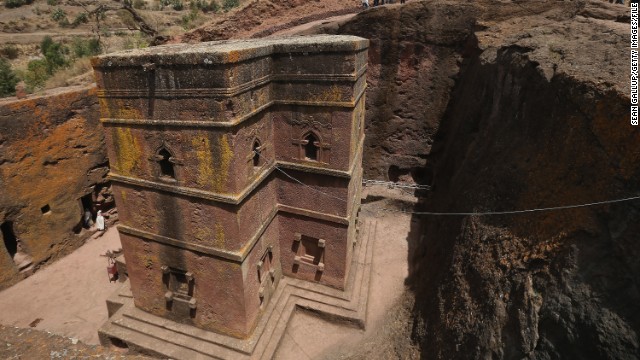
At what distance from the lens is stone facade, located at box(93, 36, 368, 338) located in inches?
255

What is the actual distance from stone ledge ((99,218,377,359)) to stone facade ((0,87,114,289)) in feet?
14.9

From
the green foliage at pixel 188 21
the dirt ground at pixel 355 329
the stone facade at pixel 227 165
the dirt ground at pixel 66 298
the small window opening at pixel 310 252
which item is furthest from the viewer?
the green foliage at pixel 188 21

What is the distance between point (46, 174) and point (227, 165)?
341 inches

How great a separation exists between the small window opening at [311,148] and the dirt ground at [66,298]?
742 cm

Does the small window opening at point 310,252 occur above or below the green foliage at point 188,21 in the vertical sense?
below

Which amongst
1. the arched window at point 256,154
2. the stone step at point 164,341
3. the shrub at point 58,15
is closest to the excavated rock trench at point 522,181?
the stone step at point 164,341

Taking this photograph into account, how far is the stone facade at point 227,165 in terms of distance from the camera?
255 inches

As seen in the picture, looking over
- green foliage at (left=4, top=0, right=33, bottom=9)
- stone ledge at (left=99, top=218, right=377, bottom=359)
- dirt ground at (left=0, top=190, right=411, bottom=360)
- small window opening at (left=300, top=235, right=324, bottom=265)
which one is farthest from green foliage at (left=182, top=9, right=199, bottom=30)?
green foliage at (left=4, top=0, right=33, bottom=9)

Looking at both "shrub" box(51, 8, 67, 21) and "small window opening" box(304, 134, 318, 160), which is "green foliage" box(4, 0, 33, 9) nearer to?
"shrub" box(51, 8, 67, 21)

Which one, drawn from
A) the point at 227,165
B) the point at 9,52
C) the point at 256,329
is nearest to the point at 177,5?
the point at 9,52

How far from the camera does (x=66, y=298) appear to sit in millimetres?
10719

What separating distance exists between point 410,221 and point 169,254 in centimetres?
896

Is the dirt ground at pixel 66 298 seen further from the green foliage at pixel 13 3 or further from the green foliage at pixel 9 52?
the green foliage at pixel 13 3

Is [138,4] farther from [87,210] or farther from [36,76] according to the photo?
[87,210]
